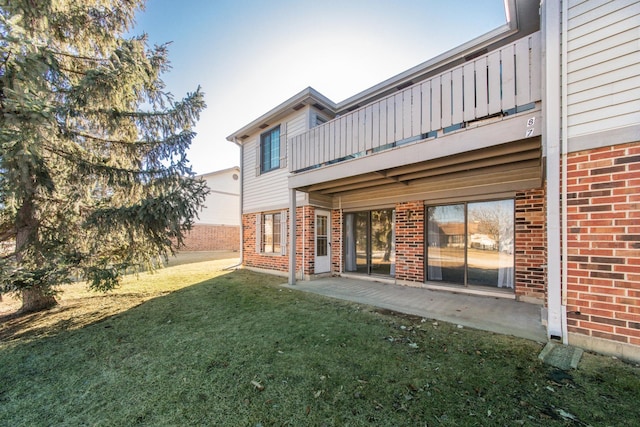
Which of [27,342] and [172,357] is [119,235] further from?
[172,357]

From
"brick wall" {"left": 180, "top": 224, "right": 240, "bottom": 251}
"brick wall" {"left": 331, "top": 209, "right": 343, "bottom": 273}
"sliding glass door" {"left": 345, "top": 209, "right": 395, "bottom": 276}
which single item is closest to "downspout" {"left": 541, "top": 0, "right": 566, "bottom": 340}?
"sliding glass door" {"left": 345, "top": 209, "right": 395, "bottom": 276}

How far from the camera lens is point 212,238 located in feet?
65.6

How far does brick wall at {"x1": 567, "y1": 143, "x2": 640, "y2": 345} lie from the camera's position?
272cm

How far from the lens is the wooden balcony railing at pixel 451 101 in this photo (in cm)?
343

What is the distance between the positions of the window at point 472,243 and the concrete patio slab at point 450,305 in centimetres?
51

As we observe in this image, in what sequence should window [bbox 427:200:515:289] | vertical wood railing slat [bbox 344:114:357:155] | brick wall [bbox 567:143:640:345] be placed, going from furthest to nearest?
window [bbox 427:200:515:289]
vertical wood railing slat [bbox 344:114:357:155]
brick wall [bbox 567:143:640:345]

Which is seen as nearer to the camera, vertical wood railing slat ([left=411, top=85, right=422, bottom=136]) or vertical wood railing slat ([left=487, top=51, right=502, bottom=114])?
vertical wood railing slat ([left=487, top=51, right=502, bottom=114])

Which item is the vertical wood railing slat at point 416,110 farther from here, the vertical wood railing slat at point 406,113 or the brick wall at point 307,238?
the brick wall at point 307,238

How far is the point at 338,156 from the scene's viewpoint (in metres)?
5.79

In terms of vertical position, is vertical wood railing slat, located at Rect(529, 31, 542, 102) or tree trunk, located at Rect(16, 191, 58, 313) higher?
vertical wood railing slat, located at Rect(529, 31, 542, 102)

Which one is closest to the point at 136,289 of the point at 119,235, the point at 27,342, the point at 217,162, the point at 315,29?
the point at 119,235

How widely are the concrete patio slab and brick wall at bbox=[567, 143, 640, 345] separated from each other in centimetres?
72

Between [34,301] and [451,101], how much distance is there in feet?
29.2

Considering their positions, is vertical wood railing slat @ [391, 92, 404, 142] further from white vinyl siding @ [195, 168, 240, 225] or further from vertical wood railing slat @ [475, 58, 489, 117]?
white vinyl siding @ [195, 168, 240, 225]
